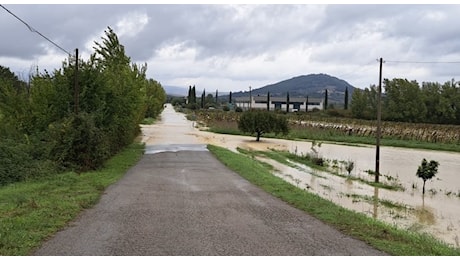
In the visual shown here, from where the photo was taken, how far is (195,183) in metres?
14.5

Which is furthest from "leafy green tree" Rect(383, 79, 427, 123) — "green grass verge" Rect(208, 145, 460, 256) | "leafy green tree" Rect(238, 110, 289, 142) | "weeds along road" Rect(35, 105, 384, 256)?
"weeds along road" Rect(35, 105, 384, 256)

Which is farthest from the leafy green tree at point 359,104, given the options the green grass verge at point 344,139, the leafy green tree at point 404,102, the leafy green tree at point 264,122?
the leafy green tree at point 264,122

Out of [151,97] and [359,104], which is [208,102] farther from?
[151,97]

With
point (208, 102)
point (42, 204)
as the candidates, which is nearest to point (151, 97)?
point (42, 204)

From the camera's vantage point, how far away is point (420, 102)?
70125 mm

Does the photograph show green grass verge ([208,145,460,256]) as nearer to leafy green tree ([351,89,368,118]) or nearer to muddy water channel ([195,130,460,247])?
muddy water channel ([195,130,460,247])

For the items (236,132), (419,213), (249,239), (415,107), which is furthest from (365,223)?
(415,107)

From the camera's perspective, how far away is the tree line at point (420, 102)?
68.9 meters

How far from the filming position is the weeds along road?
22.1 feet

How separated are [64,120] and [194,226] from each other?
1074 centimetres

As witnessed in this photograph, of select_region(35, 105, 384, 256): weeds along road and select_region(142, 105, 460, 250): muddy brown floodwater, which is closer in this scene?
select_region(35, 105, 384, 256): weeds along road

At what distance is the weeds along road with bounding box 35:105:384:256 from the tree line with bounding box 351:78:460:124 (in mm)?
62163

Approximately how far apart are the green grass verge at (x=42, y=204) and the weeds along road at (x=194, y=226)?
0.25 metres

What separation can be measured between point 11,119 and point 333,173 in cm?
1435
